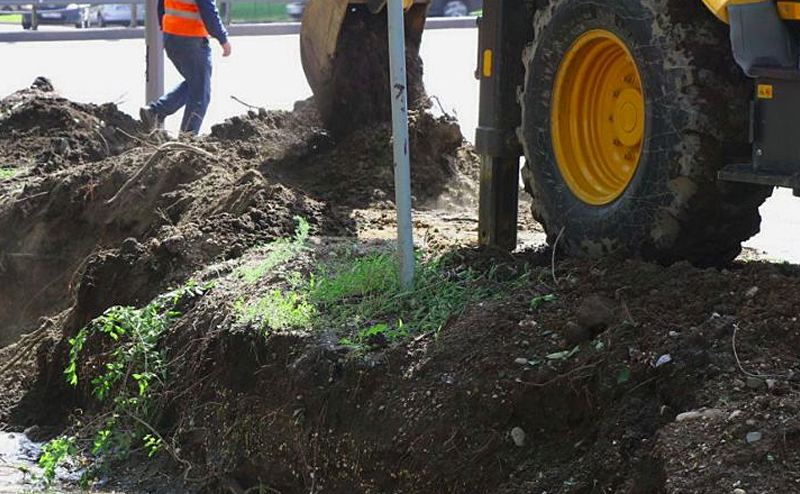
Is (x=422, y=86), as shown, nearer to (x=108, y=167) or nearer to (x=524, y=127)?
(x=108, y=167)

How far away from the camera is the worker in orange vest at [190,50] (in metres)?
11.9

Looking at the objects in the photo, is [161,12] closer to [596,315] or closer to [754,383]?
[596,315]

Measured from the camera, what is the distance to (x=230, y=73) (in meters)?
19.8

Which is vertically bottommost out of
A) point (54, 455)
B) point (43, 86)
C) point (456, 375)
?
point (54, 455)

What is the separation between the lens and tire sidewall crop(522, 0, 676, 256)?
5.73 m

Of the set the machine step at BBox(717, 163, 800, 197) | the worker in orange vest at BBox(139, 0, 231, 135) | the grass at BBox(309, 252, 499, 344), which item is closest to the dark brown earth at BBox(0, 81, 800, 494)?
the grass at BBox(309, 252, 499, 344)

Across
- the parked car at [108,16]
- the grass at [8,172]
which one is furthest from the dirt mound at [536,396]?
the parked car at [108,16]

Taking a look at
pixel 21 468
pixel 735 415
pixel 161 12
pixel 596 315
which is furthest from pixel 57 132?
pixel 735 415

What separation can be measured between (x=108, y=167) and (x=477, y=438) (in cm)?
515

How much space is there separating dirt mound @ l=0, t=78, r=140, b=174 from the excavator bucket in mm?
1724

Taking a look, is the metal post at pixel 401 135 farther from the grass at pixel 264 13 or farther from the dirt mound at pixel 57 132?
the grass at pixel 264 13

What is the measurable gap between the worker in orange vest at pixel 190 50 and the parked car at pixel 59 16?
18636 millimetres

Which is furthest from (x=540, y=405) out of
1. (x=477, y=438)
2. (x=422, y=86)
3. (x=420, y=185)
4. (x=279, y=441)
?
(x=422, y=86)

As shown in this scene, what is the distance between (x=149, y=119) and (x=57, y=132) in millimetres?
788
